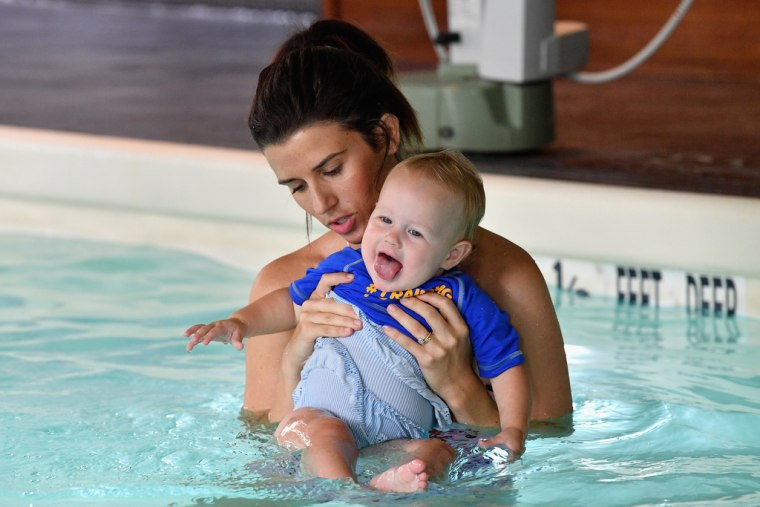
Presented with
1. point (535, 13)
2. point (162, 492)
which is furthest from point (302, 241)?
point (162, 492)

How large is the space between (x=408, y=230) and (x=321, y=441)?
36cm

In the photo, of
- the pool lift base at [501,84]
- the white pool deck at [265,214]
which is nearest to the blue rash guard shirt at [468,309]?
the white pool deck at [265,214]

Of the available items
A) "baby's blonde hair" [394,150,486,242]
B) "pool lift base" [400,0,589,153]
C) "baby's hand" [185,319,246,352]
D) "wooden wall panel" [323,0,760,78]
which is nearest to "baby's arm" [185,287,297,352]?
"baby's hand" [185,319,246,352]

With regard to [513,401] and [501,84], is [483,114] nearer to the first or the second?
[501,84]

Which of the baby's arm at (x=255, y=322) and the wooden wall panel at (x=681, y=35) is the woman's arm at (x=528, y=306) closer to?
the baby's arm at (x=255, y=322)

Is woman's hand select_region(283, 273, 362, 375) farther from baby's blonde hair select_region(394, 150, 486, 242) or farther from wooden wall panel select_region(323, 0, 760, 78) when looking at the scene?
wooden wall panel select_region(323, 0, 760, 78)

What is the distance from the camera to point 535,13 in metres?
4.26

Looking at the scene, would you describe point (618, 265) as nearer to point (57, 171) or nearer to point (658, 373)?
point (658, 373)

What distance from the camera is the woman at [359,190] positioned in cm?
206

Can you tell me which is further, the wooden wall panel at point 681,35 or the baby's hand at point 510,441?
the wooden wall panel at point 681,35

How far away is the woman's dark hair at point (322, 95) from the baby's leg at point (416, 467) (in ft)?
1.66

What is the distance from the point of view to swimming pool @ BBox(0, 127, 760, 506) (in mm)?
2248

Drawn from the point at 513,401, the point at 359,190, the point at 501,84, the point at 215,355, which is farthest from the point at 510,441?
the point at 501,84

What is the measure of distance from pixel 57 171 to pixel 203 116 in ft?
3.46
